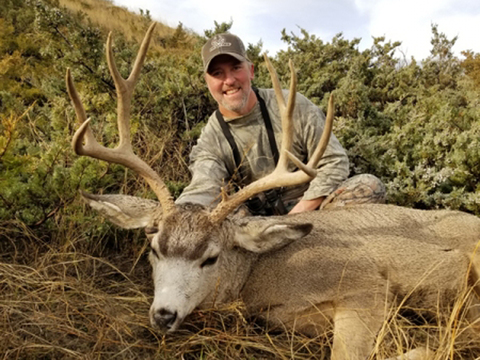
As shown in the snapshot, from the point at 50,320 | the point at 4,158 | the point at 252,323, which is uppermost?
the point at 4,158

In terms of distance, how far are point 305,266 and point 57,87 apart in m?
5.30

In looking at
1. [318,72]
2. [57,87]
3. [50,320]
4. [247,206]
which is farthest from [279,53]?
[50,320]

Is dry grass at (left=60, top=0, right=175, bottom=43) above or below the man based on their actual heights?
above

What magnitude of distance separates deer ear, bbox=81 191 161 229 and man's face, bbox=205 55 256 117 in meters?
1.59

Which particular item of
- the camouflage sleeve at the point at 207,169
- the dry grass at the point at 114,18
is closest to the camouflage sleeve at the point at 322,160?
the camouflage sleeve at the point at 207,169

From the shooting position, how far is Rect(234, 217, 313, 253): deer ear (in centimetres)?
283

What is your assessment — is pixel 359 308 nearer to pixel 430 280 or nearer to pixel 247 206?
pixel 430 280

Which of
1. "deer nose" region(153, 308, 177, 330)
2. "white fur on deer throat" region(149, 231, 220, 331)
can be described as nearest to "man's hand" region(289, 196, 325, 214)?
"white fur on deer throat" region(149, 231, 220, 331)

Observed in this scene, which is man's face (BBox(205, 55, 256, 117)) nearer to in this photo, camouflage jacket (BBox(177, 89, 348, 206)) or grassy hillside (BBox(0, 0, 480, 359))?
camouflage jacket (BBox(177, 89, 348, 206))

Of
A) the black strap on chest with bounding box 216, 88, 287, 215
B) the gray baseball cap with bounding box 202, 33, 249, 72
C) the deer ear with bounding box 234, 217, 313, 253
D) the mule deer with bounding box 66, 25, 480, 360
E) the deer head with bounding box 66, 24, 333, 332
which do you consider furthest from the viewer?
the black strap on chest with bounding box 216, 88, 287, 215

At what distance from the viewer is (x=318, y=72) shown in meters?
8.41

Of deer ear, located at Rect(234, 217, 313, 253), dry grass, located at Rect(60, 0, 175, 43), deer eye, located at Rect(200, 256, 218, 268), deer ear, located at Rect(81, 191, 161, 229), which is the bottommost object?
deer eye, located at Rect(200, 256, 218, 268)

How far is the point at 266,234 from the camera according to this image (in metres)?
2.89

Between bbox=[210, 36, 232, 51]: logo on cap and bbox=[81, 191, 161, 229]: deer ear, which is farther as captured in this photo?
bbox=[210, 36, 232, 51]: logo on cap
